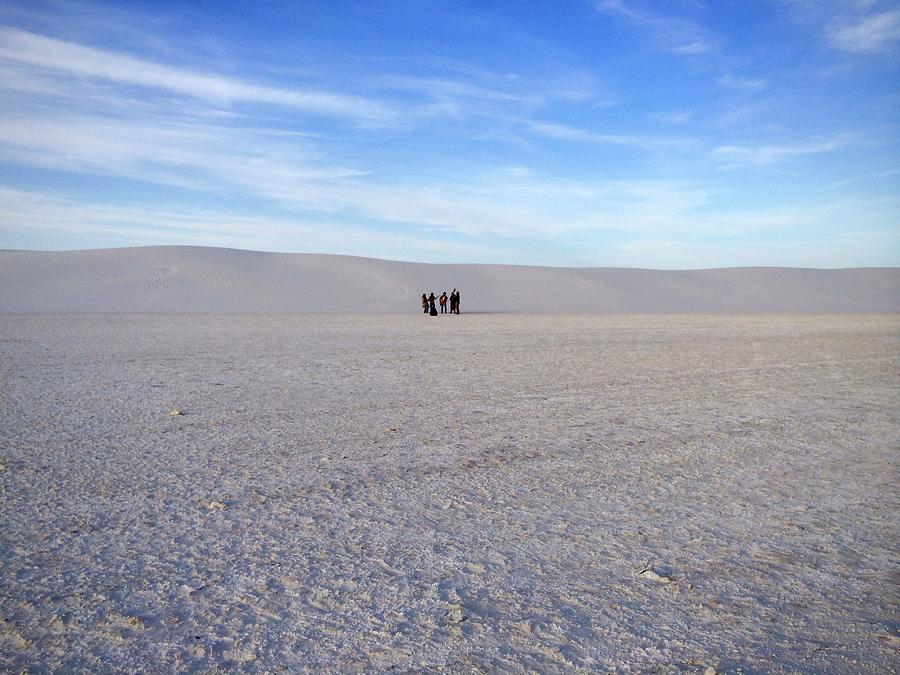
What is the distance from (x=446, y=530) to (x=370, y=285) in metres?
58.5

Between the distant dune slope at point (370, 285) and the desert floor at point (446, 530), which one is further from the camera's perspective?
the distant dune slope at point (370, 285)

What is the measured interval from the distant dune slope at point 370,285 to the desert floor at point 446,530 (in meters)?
36.9

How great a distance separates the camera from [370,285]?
6216 cm

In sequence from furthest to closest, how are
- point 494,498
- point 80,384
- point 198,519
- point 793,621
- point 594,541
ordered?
point 80,384
point 494,498
point 198,519
point 594,541
point 793,621

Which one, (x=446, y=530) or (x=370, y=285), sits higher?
(x=370, y=285)

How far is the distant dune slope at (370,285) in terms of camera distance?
50125 mm

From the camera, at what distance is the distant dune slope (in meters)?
50.1

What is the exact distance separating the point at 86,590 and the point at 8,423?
465cm

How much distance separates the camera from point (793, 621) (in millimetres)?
3283

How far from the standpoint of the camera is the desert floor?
308cm

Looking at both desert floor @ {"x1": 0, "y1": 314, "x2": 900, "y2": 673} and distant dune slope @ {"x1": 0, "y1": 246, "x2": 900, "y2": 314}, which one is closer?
desert floor @ {"x1": 0, "y1": 314, "x2": 900, "y2": 673}

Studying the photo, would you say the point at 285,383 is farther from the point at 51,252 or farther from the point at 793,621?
the point at 51,252

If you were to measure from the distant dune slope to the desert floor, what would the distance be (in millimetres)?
36886

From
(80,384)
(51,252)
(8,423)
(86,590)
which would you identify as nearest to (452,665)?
(86,590)
